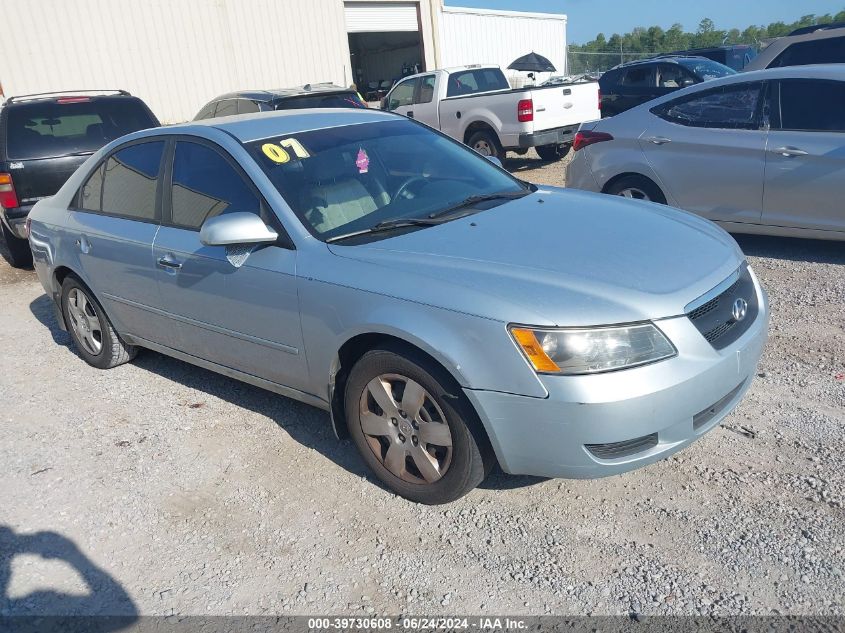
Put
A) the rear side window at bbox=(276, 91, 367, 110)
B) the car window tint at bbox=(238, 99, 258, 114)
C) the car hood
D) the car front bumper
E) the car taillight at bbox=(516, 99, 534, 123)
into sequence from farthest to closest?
the car taillight at bbox=(516, 99, 534, 123) < the car window tint at bbox=(238, 99, 258, 114) < the rear side window at bbox=(276, 91, 367, 110) < the car hood < the car front bumper

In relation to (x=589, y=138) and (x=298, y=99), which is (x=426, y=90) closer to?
(x=298, y=99)

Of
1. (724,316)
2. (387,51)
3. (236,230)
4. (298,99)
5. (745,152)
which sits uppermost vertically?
(387,51)

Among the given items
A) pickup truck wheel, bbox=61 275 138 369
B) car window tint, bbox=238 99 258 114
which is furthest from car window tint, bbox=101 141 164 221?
car window tint, bbox=238 99 258 114

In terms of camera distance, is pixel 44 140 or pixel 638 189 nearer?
pixel 638 189

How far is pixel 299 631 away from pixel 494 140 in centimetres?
1039

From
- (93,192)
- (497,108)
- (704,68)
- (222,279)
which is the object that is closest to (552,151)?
(497,108)

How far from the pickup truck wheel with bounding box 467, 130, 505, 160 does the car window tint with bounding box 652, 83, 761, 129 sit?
5366mm

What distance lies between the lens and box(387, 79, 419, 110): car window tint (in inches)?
551

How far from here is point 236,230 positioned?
11.6ft

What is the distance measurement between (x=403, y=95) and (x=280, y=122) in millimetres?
10340

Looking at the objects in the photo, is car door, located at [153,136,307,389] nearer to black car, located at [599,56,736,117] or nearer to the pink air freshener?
the pink air freshener

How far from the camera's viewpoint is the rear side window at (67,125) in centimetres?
777

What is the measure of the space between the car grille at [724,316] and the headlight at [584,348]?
289 mm

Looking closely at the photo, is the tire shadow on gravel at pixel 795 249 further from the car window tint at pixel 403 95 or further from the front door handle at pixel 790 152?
the car window tint at pixel 403 95
